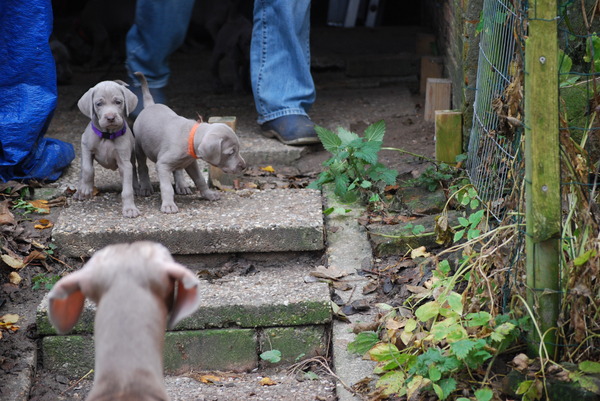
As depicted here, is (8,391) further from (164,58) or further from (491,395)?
(164,58)

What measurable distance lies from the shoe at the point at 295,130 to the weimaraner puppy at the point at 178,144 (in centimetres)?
94

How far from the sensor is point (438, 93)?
202 inches

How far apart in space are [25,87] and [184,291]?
9.03 ft

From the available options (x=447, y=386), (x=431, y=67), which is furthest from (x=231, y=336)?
(x=431, y=67)

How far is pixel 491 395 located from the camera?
2.73 metres

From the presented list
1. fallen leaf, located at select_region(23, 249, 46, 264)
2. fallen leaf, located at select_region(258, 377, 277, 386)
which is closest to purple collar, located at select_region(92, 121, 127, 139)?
fallen leaf, located at select_region(23, 249, 46, 264)

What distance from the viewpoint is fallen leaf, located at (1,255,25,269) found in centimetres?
371

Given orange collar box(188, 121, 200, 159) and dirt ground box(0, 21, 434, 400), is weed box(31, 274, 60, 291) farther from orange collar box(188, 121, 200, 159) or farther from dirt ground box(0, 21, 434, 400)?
orange collar box(188, 121, 200, 159)

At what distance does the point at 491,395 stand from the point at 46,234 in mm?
2254

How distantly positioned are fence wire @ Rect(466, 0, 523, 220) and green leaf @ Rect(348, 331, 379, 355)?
0.69 meters

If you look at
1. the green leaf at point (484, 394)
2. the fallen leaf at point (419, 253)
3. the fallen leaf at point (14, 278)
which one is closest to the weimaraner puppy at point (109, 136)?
the fallen leaf at point (14, 278)

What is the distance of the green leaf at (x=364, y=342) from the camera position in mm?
3156

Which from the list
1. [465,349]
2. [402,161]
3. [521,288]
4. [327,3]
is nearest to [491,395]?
[465,349]

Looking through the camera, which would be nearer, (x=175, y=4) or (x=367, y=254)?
(x=367, y=254)
